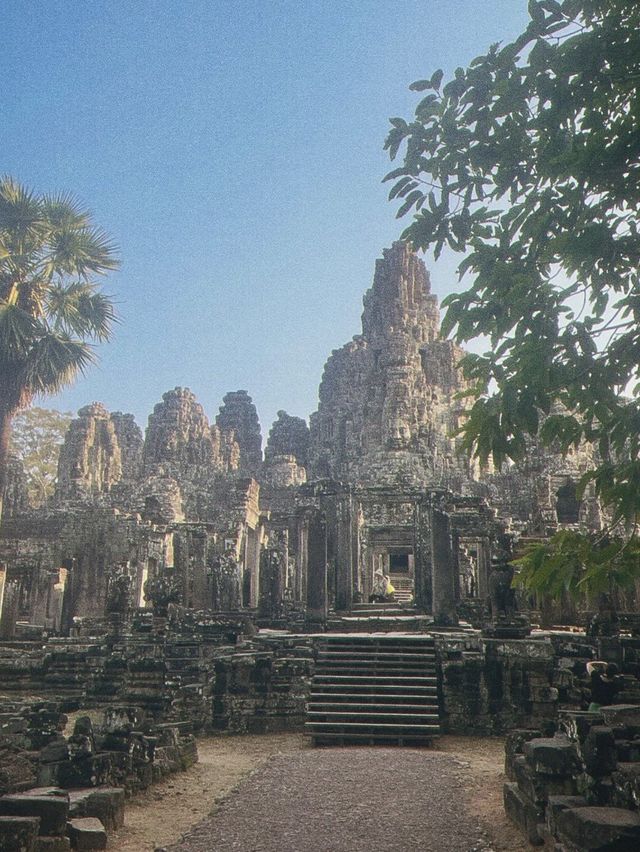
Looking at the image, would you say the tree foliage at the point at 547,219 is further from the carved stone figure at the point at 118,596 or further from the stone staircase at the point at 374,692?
the carved stone figure at the point at 118,596

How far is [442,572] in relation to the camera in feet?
53.5

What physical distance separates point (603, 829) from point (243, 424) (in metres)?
47.7

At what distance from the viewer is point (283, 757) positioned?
947 cm

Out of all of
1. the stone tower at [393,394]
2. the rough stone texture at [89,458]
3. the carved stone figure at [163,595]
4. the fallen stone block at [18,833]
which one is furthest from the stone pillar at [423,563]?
the rough stone texture at [89,458]

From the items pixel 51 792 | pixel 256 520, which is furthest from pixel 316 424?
pixel 51 792

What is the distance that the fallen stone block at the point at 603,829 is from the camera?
14.7 feet

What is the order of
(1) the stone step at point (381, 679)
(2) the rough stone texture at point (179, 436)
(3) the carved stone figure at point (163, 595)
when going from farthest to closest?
1. (2) the rough stone texture at point (179, 436)
2. (3) the carved stone figure at point (163, 595)
3. (1) the stone step at point (381, 679)

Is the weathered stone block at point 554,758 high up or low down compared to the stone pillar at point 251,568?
down

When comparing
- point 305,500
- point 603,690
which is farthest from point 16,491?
point 603,690

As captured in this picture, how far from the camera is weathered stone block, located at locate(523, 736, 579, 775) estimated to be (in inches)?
236

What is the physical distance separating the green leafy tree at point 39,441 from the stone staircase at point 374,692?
111ft

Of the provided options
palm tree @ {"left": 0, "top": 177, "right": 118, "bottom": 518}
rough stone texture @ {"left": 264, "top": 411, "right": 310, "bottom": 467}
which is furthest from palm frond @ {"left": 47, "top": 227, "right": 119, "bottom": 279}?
rough stone texture @ {"left": 264, "top": 411, "right": 310, "bottom": 467}

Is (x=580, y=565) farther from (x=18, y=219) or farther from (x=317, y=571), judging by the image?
(x=18, y=219)

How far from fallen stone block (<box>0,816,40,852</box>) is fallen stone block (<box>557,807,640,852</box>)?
12.7ft
